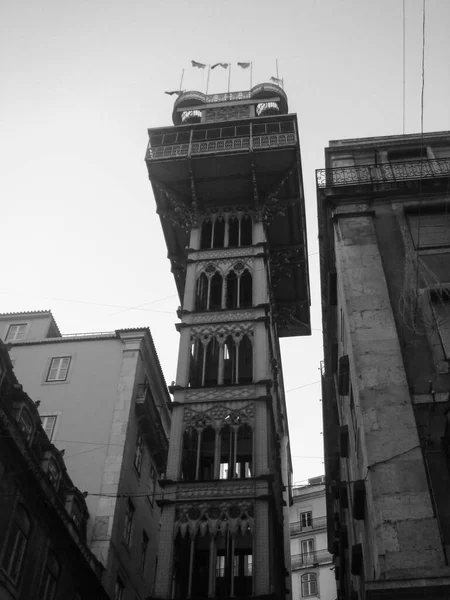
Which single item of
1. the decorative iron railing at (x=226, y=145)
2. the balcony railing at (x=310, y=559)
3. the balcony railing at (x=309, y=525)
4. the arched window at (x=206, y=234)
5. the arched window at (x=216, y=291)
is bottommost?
the balcony railing at (x=310, y=559)

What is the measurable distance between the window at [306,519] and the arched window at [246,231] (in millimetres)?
31774

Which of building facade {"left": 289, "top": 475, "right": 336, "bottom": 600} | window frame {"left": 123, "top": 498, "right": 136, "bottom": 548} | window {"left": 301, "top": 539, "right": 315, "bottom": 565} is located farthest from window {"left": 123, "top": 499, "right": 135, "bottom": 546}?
window {"left": 301, "top": 539, "right": 315, "bottom": 565}

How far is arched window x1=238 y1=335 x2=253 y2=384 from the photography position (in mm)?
34688

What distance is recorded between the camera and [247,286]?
125 feet

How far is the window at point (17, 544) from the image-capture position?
21.7m

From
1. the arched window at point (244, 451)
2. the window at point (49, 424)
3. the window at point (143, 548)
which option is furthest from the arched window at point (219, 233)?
the window at point (143, 548)

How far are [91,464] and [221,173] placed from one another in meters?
19.2

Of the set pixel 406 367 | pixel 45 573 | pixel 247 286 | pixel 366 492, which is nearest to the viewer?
pixel 366 492

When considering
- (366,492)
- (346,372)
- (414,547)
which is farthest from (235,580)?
(414,547)

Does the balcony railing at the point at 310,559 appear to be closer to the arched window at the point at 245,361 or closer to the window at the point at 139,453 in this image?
the window at the point at 139,453

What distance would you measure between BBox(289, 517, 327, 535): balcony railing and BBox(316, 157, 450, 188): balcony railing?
44239mm

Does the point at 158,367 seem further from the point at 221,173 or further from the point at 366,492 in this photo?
the point at 366,492

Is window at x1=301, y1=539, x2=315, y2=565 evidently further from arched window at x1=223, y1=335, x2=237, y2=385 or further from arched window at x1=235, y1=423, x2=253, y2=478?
arched window at x1=235, y1=423, x2=253, y2=478

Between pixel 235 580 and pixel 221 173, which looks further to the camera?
pixel 221 173
